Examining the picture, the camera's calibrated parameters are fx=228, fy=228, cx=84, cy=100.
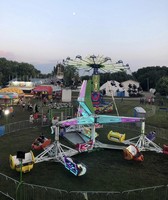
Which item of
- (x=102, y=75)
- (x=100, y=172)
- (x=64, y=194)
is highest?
(x=102, y=75)

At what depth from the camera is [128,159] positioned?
57.9 feet

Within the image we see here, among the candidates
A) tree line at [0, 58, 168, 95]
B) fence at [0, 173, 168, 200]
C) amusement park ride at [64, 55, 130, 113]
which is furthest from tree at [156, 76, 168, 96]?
fence at [0, 173, 168, 200]

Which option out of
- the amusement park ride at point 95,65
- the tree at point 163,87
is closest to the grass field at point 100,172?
the amusement park ride at point 95,65

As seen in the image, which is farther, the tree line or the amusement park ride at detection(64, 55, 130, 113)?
the tree line

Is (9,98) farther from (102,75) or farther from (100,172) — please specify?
(102,75)

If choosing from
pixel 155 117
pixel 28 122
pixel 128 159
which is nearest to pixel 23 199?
pixel 128 159

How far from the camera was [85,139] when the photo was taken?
73.4ft

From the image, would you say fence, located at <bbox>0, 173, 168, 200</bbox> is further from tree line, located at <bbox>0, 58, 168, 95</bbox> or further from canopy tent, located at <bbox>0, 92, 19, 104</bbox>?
tree line, located at <bbox>0, 58, 168, 95</bbox>

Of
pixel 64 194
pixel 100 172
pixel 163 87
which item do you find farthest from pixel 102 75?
pixel 64 194

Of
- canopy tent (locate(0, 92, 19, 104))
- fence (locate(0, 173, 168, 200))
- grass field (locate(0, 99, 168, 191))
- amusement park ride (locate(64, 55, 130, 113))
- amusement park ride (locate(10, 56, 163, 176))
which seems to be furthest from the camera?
canopy tent (locate(0, 92, 19, 104))

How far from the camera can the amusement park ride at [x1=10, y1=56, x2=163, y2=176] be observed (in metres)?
15.0

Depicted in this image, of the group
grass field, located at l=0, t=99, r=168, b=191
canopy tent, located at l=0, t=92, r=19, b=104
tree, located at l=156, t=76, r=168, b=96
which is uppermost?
tree, located at l=156, t=76, r=168, b=96

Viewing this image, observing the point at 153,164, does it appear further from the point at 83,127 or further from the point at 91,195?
the point at 83,127

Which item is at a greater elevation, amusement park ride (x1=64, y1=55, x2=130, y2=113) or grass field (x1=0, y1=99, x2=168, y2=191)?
amusement park ride (x1=64, y1=55, x2=130, y2=113)
